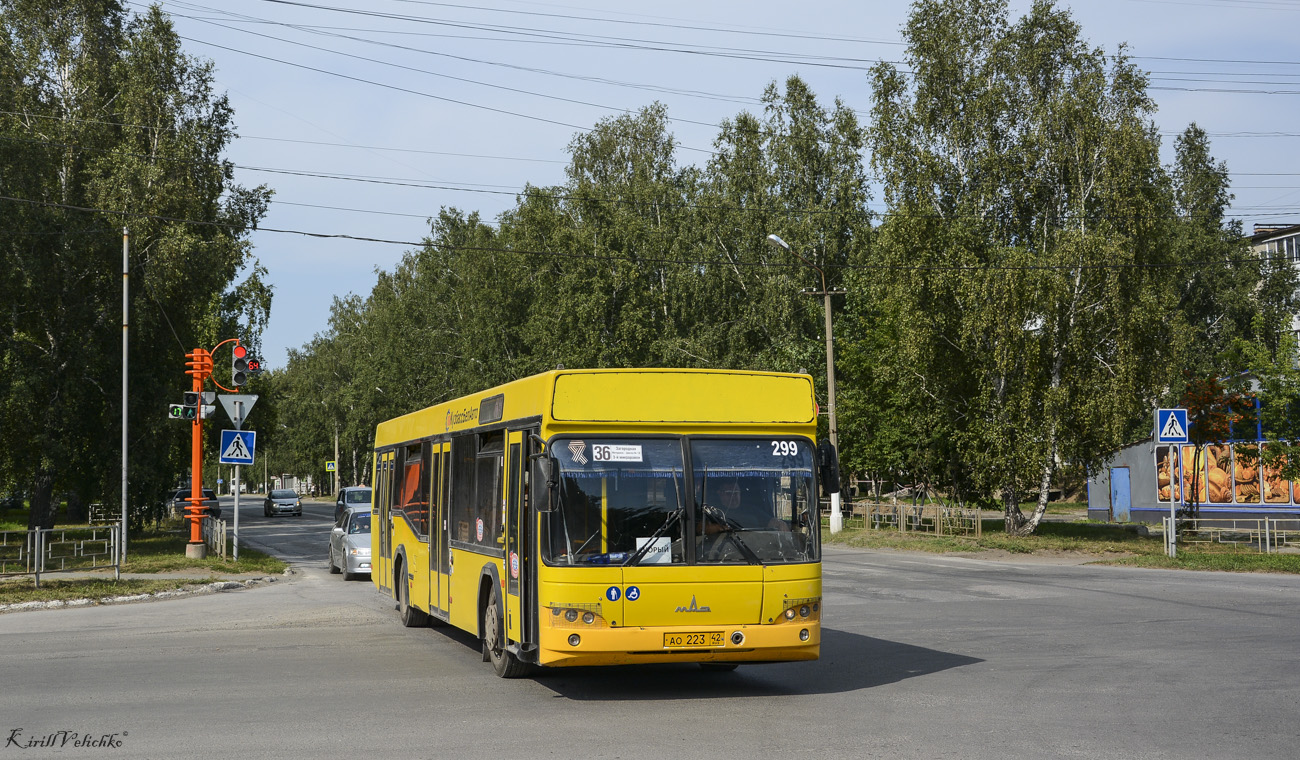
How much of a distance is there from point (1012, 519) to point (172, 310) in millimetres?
24904

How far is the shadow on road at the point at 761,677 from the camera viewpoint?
33.7ft

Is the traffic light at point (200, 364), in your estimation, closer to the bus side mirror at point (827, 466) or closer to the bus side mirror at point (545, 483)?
the bus side mirror at point (545, 483)

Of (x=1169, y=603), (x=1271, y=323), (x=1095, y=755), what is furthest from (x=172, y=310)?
(x=1271, y=323)

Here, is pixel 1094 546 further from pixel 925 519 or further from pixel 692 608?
pixel 692 608

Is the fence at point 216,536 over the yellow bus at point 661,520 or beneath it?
beneath

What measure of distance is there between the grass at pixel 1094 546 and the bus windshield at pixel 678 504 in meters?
16.9

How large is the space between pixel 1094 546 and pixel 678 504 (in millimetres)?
22570

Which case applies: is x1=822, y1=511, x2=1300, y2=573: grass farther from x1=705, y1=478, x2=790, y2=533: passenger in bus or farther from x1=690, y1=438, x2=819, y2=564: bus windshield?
x1=705, y1=478, x2=790, y2=533: passenger in bus

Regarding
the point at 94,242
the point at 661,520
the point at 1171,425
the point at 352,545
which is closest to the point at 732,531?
the point at 661,520

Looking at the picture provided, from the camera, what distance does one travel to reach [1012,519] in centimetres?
3459

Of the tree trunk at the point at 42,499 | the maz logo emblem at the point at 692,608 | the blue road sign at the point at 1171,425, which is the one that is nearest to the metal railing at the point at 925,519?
the blue road sign at the point at 1171,425

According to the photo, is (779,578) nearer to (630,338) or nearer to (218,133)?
(218,133)

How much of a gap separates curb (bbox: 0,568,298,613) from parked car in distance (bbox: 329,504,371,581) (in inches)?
54.2

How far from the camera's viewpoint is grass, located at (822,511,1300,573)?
2436 cm
